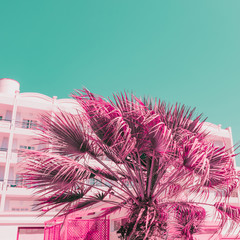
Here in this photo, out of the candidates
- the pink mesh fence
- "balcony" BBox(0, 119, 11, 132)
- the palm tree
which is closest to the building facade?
"balcony" BBox(0, 119, 11, 132)

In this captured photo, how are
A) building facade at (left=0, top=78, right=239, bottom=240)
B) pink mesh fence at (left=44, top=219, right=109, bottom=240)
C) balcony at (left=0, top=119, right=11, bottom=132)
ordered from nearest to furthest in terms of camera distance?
pink mesh fence at (left=44, top=219, right=109, bottom=240) < building facade at (left=0, top=78, right=239, bottom=240) < balcony at (left=0, top=119, right=11, bottom=132)

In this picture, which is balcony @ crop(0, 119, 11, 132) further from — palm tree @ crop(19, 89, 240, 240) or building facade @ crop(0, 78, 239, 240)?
palm tree @ crop(19, 89, 240, 240)

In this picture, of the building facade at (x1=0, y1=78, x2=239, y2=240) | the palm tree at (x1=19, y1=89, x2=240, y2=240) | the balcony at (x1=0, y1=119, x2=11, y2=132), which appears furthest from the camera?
the balcony at (x1=0, y1=119, x2=11, y2=132)

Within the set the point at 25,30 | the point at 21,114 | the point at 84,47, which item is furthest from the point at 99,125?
the point at 21,114

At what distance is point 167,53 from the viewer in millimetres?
11680

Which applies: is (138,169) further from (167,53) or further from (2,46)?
(2,46)

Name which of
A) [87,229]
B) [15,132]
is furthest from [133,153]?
[15,132]

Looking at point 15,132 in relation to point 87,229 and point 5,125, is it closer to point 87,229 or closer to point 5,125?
point 5,125

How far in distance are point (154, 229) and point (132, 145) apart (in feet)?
5.93

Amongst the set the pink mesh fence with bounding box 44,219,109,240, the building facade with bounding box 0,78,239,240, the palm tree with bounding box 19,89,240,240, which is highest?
the building facade with bounding box 0,78,239,240

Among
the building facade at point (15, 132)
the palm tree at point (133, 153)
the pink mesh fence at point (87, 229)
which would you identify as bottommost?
the pink mesh fence at point (87, 229)

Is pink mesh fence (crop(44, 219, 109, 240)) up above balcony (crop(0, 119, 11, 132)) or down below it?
below

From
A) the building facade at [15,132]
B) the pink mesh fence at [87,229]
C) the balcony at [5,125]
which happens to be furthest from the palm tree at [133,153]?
the balcony at [5,125]

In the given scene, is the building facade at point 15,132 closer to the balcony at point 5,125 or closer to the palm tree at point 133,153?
the balcony at point 5,125
